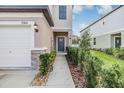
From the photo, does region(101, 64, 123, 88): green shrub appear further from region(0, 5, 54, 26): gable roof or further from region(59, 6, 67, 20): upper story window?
region(59, 6, 67, 20): upper story window

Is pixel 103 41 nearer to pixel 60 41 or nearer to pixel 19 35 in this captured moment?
pixel 60 41

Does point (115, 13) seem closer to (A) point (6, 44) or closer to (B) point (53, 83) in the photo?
(A) point (6, 44)

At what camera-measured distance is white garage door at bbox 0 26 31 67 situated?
13500 millimetres

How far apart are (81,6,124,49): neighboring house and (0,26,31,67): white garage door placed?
18.4 ft

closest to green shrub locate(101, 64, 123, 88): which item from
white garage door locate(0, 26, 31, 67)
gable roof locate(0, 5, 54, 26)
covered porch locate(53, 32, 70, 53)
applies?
gable roof locate(0, 5, 54, 26)

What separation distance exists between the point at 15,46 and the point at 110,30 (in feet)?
38.3

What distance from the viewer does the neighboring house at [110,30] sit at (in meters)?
19.6

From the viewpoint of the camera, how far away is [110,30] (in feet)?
74.0

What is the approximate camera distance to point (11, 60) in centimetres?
1352

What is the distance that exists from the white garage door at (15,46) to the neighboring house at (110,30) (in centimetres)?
559

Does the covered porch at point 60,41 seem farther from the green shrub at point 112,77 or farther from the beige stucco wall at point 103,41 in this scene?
the green shrub at point 112,77
